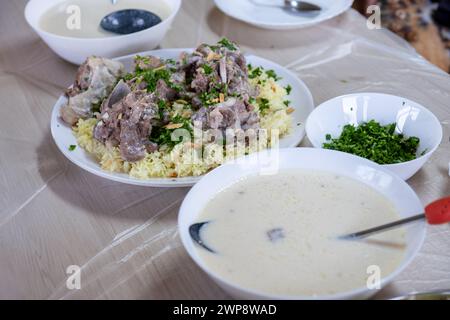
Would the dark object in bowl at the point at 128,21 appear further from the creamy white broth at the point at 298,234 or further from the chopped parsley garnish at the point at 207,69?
the creamy white broth at the point at 298,234

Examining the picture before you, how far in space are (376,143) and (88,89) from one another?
981 millimetres

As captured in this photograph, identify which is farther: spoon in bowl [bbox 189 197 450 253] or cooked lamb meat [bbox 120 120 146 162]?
cooked lamb meat [bbox 120 120 146 162]

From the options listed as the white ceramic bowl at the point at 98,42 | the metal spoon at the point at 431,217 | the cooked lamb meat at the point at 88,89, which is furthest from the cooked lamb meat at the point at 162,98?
the metal spoon at the point at 431,217

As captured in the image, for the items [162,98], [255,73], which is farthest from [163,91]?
[255,73]

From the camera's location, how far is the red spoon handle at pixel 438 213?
111 cm

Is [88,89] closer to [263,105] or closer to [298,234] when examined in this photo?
[263,105]

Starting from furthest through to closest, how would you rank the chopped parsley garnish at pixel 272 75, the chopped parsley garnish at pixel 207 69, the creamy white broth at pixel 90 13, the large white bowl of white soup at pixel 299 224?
the creamy white broth at pixel 90 13 → the chopped parsley garnish at pixel 272 75 → the chopped parsley garnish at pixel 207 69 → the large white bowl of white soup at pixel 299 224

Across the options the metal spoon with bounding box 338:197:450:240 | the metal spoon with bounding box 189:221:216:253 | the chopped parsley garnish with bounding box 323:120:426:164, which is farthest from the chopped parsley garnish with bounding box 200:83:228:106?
the metal spoon with bounding box 338:197:450:240

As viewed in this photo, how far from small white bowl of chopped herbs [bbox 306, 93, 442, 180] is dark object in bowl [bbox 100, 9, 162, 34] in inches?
37.6

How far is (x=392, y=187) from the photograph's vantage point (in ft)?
4.13

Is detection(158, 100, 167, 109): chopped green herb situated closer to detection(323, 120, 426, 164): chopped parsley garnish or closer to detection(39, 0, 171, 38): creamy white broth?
detection(323, 120, 426, 164): chopped parsley garnish

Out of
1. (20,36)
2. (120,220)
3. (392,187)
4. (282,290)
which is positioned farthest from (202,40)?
(282,290)

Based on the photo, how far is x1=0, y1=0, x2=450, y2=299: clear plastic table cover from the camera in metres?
1.31

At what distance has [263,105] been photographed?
1.75 meters
